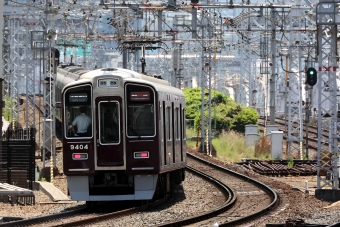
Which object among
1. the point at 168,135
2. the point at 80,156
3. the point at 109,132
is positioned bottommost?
the point at 80,156

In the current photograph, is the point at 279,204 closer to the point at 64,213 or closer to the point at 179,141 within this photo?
the point at 179,141

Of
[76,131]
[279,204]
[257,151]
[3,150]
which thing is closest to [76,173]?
[76,131]

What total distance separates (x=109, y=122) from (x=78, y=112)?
2.01ft

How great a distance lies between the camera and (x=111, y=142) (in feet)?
56.0

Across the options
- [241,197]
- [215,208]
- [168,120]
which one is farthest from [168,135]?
[241,197]

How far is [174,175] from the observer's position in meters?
20.6

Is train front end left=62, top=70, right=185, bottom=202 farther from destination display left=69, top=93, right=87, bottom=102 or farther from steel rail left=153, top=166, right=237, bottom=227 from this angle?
steel rail left=153, top=166, right=237, bottom=227

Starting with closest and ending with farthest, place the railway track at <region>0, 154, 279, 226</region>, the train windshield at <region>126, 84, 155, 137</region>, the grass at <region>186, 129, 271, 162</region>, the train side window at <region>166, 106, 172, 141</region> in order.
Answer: the railway track at <region>0, 154, 279, 226</region> < the train windshield at <region>126, 84, 155, 137</region> < the train side window at <region>166, 106, 172, 141</region> < the grass at <region>186, 129, 271, 162</region>

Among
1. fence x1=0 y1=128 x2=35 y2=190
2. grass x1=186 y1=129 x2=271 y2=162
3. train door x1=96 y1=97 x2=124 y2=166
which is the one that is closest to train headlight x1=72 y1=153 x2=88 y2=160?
train door x1=96 y1=97 x2=124 y2=166

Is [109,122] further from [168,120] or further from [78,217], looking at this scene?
[78,217]

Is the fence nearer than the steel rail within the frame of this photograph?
No

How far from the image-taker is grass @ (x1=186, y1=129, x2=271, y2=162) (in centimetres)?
3609

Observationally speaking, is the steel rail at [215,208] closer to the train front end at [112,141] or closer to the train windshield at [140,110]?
the train front end at [112,141]

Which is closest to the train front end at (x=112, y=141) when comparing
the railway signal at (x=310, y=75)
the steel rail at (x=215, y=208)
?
the steel rail at (x=215, y=208)
